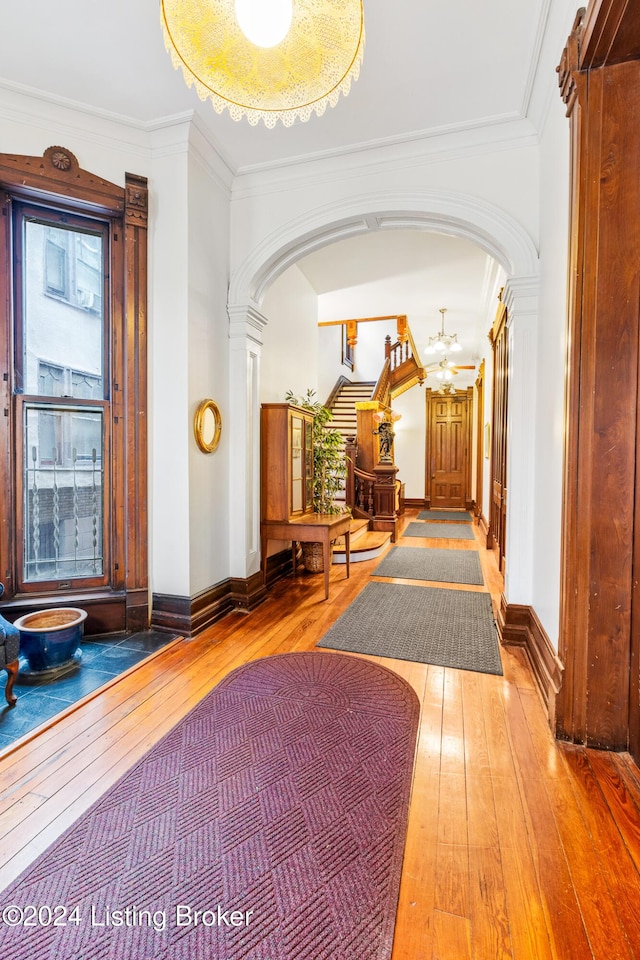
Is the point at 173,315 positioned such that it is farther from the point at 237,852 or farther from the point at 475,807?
the point at 475,807

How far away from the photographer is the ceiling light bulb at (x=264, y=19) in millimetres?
1509

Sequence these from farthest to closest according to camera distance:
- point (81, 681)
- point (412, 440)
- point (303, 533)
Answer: point (412, 440), point (303, 533), point (81, 681)

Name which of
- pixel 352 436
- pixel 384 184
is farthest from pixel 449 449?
pixel 384 184

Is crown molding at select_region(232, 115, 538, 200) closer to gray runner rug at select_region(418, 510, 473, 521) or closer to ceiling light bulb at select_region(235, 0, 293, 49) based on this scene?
ceiling light bulb at select_region(235, 0, 293, 49)

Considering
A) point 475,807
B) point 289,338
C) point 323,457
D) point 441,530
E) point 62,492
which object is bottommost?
point 475,807

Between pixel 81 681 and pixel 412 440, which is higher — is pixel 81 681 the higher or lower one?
the lower one

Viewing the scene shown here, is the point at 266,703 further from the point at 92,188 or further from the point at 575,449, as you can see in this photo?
the point at 92,188

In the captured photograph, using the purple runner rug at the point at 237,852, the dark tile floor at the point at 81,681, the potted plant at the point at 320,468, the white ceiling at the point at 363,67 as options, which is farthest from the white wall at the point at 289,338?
the purple runner rug at the point at 237,852

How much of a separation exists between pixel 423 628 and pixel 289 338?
3.57 m

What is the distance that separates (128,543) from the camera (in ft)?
10.9

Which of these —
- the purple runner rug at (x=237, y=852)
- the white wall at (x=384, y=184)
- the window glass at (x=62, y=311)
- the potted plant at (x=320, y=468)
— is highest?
the white wall at (x=384, y=184)

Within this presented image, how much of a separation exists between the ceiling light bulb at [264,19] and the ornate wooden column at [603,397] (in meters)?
1.24

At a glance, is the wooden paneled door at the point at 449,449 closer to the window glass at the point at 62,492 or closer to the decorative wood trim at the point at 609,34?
the window glass at the point at 62,492

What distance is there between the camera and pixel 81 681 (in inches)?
101
